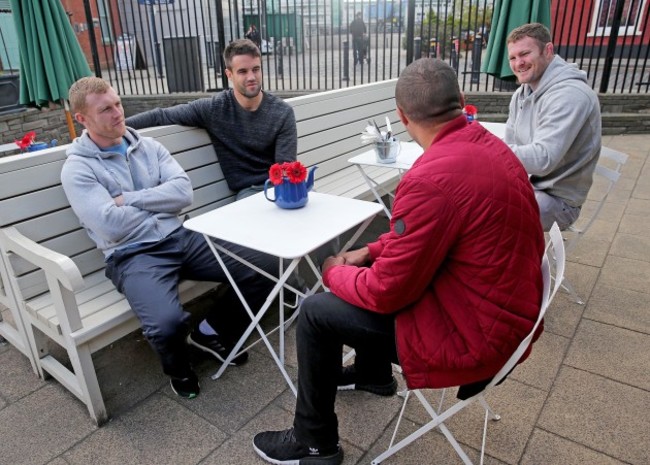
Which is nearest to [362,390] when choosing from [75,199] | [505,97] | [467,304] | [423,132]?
[467,304]

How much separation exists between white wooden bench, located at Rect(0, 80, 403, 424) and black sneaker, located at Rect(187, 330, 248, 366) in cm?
24

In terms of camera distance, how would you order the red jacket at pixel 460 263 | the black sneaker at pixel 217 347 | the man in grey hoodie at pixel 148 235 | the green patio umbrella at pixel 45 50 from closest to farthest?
1. the red jacket at pixel 460 263
2. the man in grey hoodie at pixel 148 235
3. the black sneaker at pixel 217 347
4. the green patio umbrella at pixel 45 50

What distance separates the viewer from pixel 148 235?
2506mm

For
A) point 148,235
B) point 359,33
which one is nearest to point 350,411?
point 148,235

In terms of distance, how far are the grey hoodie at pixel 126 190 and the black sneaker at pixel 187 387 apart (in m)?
0.70

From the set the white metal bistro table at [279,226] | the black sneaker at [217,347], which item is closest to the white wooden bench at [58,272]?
the black sneaker at [217,347]

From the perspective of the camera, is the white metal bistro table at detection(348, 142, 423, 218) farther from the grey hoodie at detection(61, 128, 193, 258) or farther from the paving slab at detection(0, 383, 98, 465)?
the paving slab at detection(0, 383, 98, 465)

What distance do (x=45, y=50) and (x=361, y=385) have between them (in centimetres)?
381

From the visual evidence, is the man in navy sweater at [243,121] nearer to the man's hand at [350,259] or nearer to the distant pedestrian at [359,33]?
the man's hand at [350,259]

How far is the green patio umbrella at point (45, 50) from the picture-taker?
4117mm

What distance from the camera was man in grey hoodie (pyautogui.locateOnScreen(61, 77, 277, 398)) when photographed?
228 cm

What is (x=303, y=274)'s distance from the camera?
11.8 feet

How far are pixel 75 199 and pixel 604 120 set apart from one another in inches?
299

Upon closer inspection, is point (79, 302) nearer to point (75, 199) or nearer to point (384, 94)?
point (75, 199)
